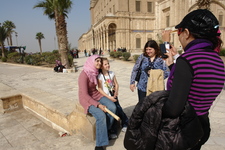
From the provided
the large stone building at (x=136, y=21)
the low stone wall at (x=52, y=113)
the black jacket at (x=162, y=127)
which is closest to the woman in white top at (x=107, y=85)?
the low stone wall at (x=52, y=113)

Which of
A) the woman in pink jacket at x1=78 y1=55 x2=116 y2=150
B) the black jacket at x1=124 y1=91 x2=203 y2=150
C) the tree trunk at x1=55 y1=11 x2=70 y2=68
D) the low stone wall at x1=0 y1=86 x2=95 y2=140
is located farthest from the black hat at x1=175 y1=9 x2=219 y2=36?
the tree trunk at x1=55 y1=11 x2=70 y2=68

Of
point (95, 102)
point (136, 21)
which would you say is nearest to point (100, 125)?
point (95, 102)

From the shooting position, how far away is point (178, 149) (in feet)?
3.85

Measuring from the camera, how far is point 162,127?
119 centimetres

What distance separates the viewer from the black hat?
45.2 inches

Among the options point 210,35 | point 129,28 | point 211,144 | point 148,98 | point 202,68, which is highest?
point 129,28

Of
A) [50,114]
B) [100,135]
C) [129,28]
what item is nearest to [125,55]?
[50,114]

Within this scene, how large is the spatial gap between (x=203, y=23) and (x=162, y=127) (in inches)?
31.4

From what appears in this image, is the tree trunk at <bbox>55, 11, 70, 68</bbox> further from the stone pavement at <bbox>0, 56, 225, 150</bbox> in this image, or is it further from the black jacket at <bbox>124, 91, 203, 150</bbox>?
the black jacket at <bbox>124, 91, 203, 150</bbox>

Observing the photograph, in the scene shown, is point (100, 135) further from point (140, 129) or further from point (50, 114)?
point (50, 114)

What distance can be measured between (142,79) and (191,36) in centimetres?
191

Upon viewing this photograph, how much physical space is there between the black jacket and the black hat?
499mm

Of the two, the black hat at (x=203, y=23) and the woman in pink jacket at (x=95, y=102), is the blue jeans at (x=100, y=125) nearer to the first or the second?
the woman in pink jacket at (x=95, y=102)

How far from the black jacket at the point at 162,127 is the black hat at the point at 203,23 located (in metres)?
0.50
